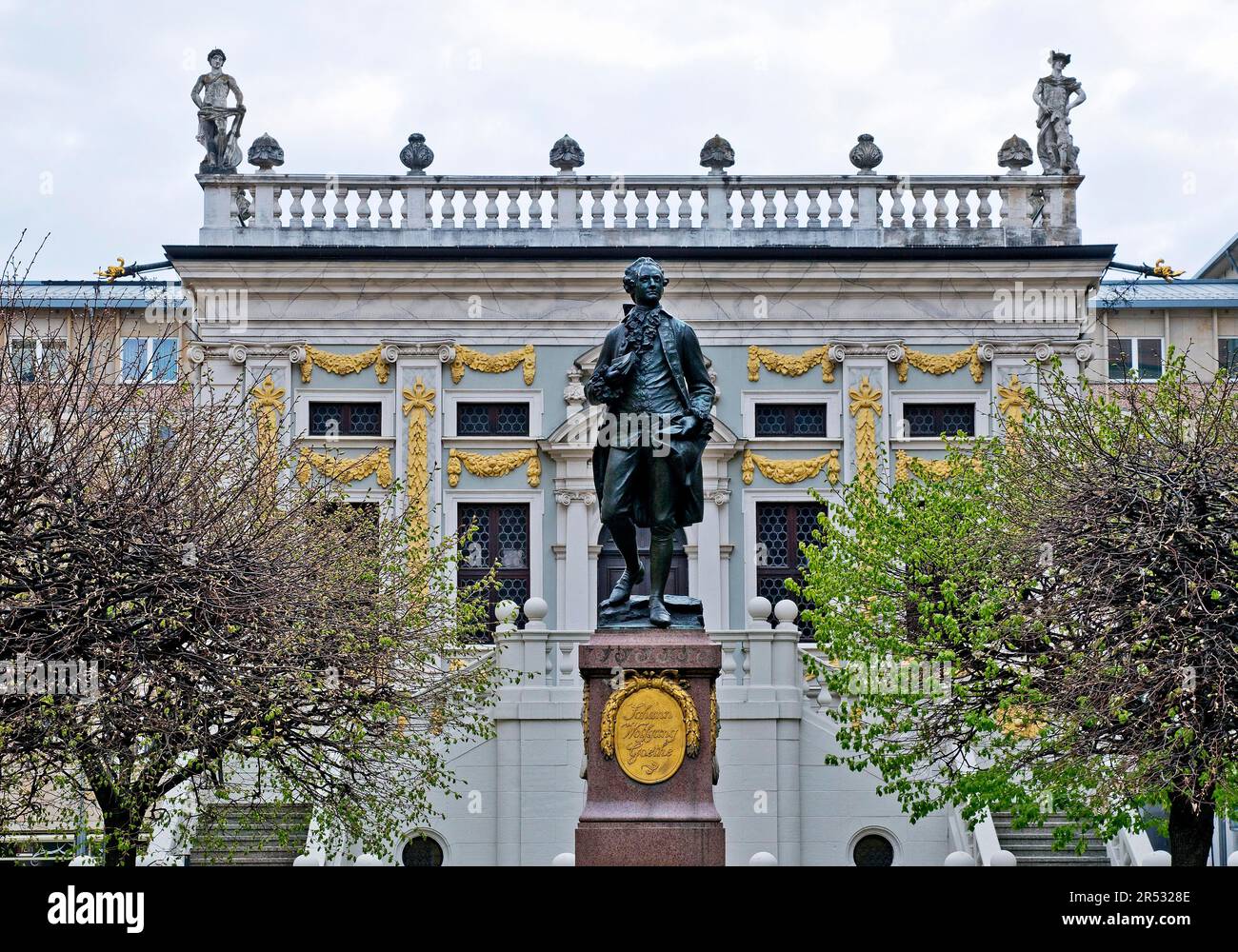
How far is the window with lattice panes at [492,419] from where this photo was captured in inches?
1308

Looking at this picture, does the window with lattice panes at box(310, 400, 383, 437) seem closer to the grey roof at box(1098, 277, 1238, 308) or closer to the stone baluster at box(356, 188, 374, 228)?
the stone baluster at box(356, 188, 374, 228)

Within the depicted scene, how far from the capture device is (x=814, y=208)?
111 ft

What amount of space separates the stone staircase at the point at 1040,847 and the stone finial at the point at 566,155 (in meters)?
14.6

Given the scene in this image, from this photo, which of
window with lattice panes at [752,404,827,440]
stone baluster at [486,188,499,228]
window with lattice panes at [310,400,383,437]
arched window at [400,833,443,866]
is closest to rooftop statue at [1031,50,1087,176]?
window with lattice panes at [752,404,827,440]

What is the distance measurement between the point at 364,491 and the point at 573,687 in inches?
321

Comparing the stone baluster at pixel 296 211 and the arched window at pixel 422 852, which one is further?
the stone baluster at pixel 296 211

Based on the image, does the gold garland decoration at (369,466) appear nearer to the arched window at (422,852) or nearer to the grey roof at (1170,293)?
the arched window at (422,852)

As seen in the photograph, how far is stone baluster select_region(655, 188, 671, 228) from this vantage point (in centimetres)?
3381

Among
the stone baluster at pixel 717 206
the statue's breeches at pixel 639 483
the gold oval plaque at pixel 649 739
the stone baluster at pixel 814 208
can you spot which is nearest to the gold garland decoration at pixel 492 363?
the stone baluster at pixel 717 206

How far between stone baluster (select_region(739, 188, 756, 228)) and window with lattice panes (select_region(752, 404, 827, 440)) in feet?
10.5

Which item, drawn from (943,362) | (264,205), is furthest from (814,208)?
(264,205)
